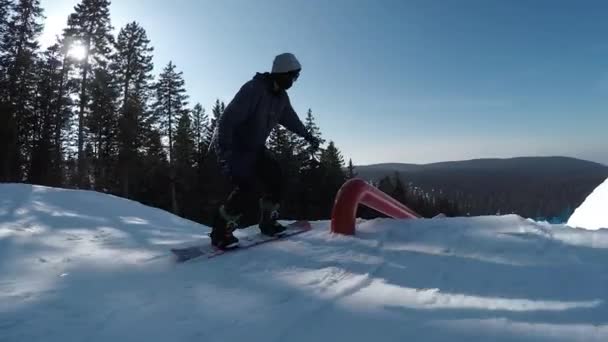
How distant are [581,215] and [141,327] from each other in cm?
1100

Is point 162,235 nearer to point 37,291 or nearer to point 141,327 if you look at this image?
point 37,291

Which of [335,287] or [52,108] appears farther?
[52,108]

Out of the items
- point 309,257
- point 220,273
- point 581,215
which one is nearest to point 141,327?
point 220,273

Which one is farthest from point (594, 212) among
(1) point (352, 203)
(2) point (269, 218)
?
(2) point (269, 218)

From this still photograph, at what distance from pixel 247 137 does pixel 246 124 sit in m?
0.15

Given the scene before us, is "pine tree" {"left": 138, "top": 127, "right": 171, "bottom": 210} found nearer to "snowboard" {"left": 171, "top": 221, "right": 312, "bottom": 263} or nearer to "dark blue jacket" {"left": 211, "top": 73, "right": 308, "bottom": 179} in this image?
"snowboard" {"left": 171, "top": 221, "right": 312, "bottom": 263}

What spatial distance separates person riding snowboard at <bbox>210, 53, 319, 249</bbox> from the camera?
14.0 ft

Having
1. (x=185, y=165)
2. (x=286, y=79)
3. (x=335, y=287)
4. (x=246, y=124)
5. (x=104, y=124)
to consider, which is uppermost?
(x=104, y=124)

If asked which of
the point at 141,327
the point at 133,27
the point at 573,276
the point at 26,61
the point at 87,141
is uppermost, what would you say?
the point at 133,27

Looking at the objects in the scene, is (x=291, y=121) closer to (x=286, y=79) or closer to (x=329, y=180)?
(x=286, y=79)

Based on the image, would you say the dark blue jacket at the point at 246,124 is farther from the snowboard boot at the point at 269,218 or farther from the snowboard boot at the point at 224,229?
the snowboard boot at the point at 269,218

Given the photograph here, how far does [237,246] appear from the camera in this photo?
4449 millimetres

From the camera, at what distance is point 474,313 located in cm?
222

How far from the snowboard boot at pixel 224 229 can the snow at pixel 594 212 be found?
7.71 m
